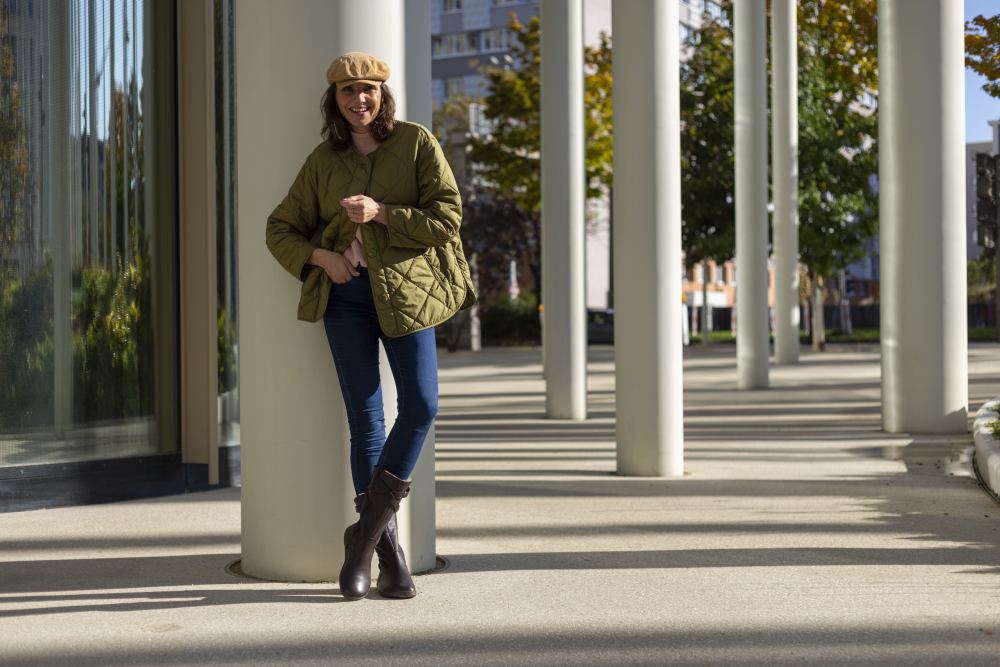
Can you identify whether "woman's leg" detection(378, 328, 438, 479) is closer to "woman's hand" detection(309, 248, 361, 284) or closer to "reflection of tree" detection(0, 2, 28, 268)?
"woman's hand" detection(309, 248, 361, 284)

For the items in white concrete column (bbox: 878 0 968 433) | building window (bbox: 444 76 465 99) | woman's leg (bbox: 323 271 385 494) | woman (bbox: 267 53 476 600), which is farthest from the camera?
building window (bbox: 444 76 465 99)

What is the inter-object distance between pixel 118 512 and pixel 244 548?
222 centimetres

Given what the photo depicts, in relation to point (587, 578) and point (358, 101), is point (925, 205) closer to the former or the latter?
point (587, 578)

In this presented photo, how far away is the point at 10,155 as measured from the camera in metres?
7.97

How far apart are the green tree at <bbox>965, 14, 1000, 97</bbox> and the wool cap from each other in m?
16.7

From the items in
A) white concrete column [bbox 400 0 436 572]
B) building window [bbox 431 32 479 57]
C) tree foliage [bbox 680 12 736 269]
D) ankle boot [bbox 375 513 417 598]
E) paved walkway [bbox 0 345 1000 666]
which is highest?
building window [bbox 431 32 479 57]

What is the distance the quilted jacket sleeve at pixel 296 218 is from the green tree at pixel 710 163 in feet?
89.3

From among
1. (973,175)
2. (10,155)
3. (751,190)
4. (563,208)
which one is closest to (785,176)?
(751,190)

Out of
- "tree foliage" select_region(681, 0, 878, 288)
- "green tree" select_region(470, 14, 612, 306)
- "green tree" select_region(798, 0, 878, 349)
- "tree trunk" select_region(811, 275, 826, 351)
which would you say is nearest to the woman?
"tree foliage" select_region(681, 0, 878, 288)

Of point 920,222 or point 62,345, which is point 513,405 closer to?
point 920,222

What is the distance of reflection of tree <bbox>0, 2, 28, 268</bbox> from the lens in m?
7.93

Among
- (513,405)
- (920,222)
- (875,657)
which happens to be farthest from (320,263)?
(513,405)

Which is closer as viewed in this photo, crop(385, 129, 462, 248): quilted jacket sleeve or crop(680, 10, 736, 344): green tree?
crop(385, 129, 462, 248): quilted jacket sleeve

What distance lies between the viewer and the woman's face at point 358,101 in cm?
519
